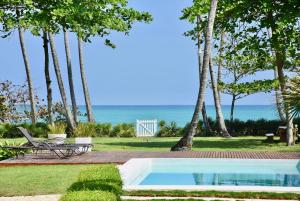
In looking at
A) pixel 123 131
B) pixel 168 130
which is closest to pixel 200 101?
pixel 123 131

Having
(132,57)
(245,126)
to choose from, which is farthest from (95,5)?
(132,57)

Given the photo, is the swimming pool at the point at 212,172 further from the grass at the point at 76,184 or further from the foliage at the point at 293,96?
the foliage at the point at 293,96

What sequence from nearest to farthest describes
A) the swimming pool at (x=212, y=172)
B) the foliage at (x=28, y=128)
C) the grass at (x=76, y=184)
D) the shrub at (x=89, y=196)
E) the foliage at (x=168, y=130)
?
the shrub at (x=89, y=196) → the grass at (x=76, y=184) → the swimming pool at (x=212, y=172) → the foliage at (x=28, y=128) → the foliage at (x=168, y=130)

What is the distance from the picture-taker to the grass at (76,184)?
27.3 feet

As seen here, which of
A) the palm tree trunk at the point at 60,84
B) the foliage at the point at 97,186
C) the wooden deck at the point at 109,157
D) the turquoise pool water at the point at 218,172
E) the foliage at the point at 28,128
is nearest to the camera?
the foliage at the point at 97,186

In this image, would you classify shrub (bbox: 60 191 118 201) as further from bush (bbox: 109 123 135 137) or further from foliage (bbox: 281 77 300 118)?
bush (bbox: 109 123 135 137)

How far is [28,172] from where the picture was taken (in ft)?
47.8

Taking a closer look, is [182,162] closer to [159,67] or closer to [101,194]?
[101,194]

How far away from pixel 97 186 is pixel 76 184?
0.50 meters

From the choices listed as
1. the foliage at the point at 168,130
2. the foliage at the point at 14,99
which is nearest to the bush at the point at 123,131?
the foliage at the point at 168,130

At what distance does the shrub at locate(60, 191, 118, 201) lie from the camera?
24.8ft

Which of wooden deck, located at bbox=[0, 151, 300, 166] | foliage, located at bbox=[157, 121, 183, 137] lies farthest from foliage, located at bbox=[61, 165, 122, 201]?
foliage, located at bbox=[157, 121, 183, 137]

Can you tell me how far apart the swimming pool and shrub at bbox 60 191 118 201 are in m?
4.91

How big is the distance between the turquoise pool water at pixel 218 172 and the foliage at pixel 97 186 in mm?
3358
